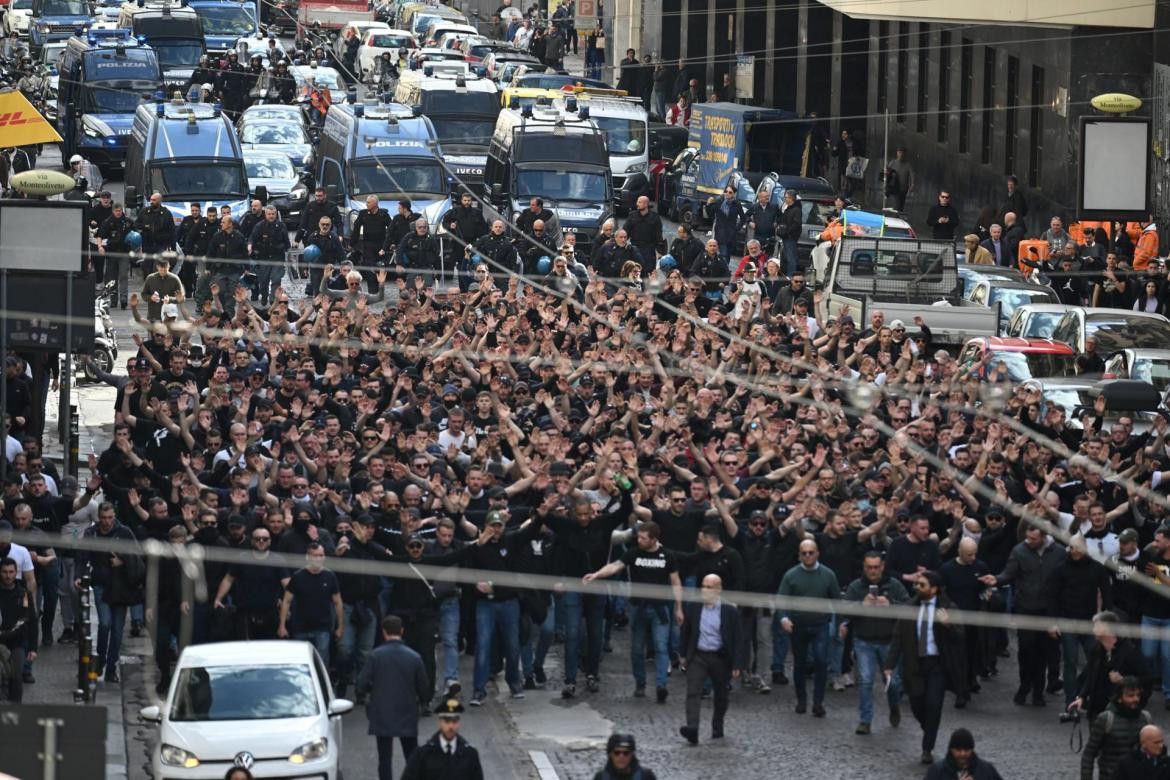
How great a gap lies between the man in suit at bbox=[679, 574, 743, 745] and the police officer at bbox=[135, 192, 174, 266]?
1745cm

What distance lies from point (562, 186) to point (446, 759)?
2318 centimetres

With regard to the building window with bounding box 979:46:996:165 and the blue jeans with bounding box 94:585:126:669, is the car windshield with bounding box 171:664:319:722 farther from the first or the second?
the building window with bounding box 979:46:996:165

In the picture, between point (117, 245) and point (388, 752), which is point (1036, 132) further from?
point (388, 752)

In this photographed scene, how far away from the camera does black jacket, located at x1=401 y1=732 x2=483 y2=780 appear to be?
558 inches

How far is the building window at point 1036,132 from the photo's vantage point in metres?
41.9

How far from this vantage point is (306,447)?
19281 millimetres

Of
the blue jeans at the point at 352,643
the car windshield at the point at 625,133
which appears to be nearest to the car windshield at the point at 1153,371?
the blue jeans at the point at 352,643

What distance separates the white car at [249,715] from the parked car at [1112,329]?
1269cm

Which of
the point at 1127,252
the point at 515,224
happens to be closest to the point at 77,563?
the point at 515,224

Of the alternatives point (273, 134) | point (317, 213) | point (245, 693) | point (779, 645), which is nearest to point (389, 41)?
point (273, 134)

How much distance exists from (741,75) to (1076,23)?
2000cm

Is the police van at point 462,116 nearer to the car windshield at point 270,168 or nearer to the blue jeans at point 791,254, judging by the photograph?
the car windshield at point 270,168

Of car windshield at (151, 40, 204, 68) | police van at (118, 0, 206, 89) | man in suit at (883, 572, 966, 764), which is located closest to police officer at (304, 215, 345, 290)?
man in suit at (883, 572, 966, 764)

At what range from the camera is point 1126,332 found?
2625 centimetres
